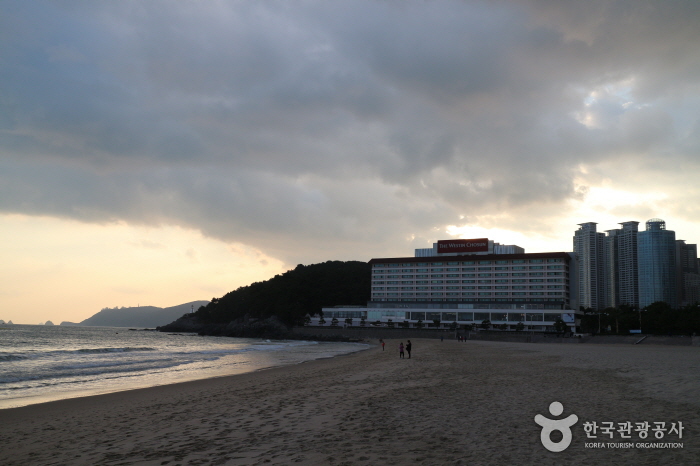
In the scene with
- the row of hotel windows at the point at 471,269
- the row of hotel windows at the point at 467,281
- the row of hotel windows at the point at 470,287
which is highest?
the row of hotel windows at the point at 471,269

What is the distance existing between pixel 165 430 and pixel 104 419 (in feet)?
11.7

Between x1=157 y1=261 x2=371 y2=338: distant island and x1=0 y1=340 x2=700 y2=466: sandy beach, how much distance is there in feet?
445

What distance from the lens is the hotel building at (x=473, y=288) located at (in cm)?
13488

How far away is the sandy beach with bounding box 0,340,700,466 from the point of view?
8.90m

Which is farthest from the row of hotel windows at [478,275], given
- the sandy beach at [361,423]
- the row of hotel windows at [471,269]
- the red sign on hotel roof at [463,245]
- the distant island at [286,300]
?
the sandy beach at [361,423]

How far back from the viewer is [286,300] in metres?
170

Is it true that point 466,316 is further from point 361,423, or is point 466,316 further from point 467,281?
point 361,423

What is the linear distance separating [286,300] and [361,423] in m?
161

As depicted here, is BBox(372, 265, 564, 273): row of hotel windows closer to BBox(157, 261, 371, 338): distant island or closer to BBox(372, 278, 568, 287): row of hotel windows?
BBox(372, 278, 568, 287): row of hotel windows

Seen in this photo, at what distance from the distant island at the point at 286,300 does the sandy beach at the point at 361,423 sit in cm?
13553

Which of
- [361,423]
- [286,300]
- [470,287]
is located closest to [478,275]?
[470,287]

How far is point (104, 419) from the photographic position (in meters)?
14.6

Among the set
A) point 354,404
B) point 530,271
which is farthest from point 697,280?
point 354,404

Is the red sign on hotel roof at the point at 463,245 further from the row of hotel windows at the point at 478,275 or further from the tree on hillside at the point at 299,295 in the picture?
the tree on hillside at the point at 299,295
